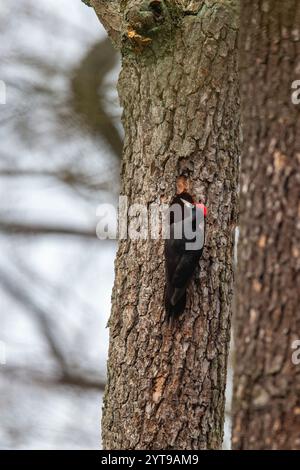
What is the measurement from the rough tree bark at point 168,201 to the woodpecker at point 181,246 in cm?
6

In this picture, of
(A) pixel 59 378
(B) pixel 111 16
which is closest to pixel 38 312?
(A) pixel 59 378

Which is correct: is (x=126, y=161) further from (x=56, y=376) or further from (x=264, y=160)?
(x=56, y=376)

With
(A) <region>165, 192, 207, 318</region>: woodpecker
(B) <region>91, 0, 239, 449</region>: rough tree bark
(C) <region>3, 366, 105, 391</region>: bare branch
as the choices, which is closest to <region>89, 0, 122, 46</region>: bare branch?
(B) <region>91, 0, 239, 449</region>: rough tree bark

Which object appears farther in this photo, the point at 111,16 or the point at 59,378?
the point at 59,378

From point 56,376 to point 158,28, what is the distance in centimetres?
484

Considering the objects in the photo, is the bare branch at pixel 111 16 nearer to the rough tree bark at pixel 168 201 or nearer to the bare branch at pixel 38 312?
the rough tree bark at pixel 168 201

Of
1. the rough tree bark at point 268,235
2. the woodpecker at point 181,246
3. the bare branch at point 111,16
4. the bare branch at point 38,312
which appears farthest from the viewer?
the bare branch at point 38,312

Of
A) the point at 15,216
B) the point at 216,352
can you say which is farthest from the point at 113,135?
the point at 216,352

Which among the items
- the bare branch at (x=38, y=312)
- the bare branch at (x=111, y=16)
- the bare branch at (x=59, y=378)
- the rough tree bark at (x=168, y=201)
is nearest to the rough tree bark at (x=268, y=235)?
the rough tree bark at (x=168, y=201)

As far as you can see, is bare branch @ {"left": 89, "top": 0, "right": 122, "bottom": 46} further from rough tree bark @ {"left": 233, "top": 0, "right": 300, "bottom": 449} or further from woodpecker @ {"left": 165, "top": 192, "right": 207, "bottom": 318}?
rough tree bark @ {"left": 233, "top": 0, "right": 300, "bottom": 449}

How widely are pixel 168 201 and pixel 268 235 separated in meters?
1.57

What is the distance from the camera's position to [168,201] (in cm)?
479

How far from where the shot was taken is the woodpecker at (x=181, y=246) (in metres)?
4.57

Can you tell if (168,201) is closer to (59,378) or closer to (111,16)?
(111,16)
